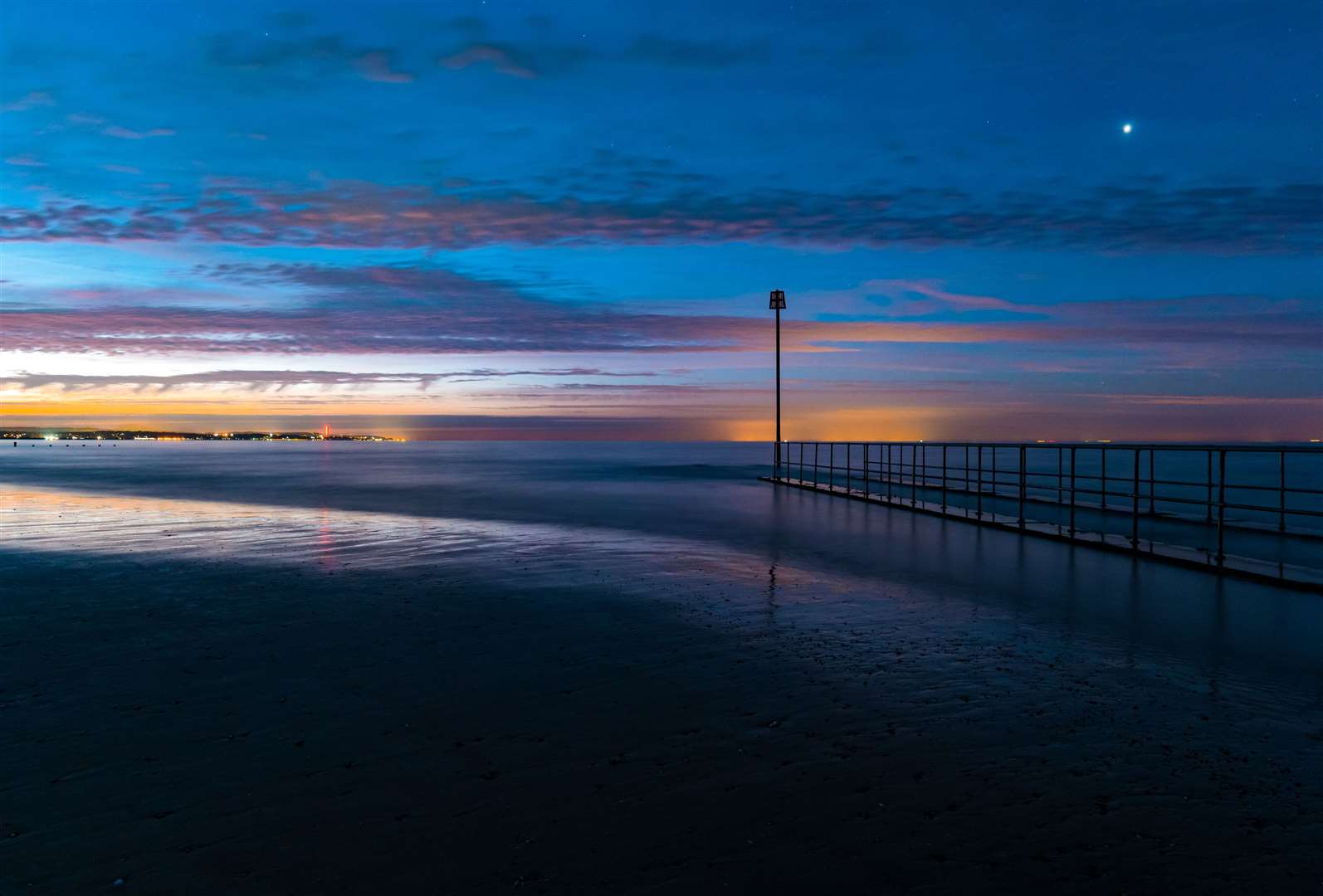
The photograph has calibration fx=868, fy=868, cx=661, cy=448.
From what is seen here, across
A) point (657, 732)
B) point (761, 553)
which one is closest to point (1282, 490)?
point (761, 553)

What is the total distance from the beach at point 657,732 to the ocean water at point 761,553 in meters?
0.13

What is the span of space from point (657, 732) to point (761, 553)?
10.1 meters

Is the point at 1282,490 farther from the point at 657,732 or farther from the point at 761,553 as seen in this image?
the point at 657,732

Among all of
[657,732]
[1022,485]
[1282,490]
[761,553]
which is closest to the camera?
[657,732]

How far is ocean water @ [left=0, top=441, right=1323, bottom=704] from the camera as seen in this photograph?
9102mm

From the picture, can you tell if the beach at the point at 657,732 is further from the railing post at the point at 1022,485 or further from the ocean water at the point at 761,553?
the railing post at the point at 1022,485

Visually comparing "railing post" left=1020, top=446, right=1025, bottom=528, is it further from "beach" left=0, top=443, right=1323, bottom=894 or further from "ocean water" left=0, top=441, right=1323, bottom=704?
"beach" left=0, top=443, right=1323, bottom=894

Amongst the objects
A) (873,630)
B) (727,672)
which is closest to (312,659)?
(727,672)

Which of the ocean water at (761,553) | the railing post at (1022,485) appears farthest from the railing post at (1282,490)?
the railing post at (1022,485)

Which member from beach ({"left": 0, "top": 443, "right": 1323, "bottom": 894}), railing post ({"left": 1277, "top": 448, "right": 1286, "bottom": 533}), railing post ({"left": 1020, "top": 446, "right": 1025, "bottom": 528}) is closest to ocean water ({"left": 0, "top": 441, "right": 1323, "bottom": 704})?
beach ({"left": 0, "top": 443, "right": 1323, "bottom": 894})

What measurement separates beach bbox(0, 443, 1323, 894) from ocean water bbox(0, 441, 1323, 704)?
0.41 feet

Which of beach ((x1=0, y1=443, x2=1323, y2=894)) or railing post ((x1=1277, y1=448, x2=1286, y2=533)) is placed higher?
railing post ((x1=1277, y1=448, x2=1286, y2=533))

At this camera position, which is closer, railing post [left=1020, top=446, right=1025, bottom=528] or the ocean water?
the ocean water

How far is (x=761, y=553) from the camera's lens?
51.2 feet
